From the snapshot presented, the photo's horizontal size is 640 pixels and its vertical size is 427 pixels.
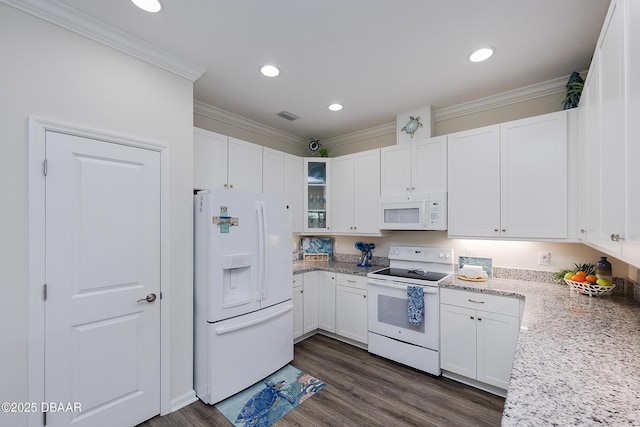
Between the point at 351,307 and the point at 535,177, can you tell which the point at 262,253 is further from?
the point at 535,177

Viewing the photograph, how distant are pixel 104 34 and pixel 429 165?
2925 mm

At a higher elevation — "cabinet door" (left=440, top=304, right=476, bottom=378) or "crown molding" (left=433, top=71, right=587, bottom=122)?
"crown molding" (left=433, top=71, right=587, bottom=122)

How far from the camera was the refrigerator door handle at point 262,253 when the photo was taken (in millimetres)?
2555

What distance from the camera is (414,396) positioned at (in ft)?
7.64

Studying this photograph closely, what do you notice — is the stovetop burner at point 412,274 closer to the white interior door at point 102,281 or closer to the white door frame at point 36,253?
the white interior door at point 102,281

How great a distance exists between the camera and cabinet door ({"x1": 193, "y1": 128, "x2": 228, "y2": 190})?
2.63 m

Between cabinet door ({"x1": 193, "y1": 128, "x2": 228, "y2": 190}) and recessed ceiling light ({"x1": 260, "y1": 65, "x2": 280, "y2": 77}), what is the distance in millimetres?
813

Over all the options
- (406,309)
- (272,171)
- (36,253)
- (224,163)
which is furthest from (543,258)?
(36,253)

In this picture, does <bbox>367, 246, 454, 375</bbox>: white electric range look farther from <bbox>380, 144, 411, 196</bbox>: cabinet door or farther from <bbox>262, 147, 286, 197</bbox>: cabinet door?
<bbox>262, 147, 286, 197</bbox>: cabinet door

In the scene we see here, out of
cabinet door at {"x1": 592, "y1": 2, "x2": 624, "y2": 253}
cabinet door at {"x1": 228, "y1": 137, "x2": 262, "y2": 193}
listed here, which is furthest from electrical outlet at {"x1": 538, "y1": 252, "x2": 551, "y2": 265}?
cabinet door at {"x1": 228, "y1": 137, "x2": 262, "y2": 193}

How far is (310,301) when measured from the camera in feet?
11.3

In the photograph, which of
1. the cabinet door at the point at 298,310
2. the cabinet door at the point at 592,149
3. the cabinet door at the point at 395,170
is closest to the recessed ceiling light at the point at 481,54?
the cabinet door at the point at 592,149

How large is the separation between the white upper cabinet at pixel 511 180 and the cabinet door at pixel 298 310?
1.83 m

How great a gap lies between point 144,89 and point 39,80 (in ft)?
1.85
